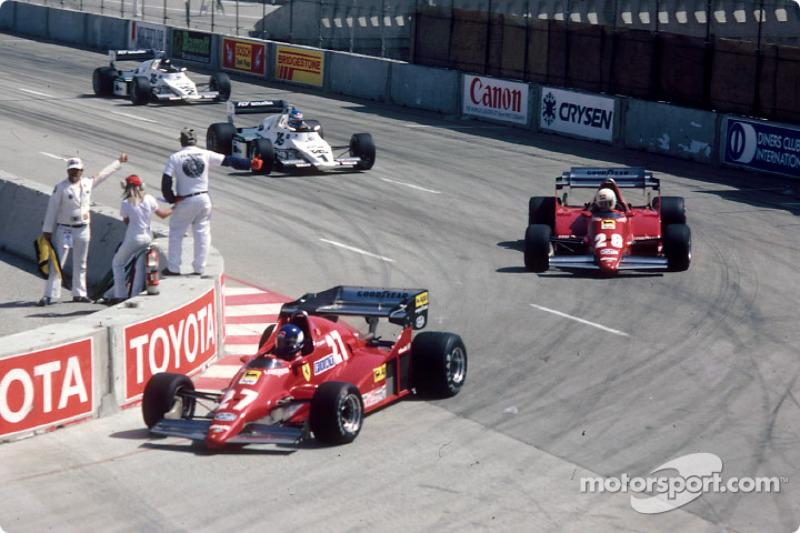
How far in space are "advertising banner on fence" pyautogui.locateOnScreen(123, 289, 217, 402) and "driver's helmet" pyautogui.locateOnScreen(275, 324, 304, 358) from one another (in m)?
1.50

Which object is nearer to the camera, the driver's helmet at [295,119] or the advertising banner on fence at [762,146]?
the driver's helmet at [295,119]

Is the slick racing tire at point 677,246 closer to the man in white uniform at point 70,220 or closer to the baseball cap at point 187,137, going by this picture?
the baseball cap at point 187,137

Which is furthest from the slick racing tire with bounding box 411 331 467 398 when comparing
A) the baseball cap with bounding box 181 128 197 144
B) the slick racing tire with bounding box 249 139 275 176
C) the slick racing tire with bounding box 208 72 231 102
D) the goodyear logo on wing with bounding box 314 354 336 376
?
the slick racing tire with bounding box 208 72 231 102

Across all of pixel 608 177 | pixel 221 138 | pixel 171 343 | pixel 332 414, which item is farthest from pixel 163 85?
pixel 332 414

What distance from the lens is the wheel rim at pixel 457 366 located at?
494 inches

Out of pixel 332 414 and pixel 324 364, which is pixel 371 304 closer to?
pixel 324 364

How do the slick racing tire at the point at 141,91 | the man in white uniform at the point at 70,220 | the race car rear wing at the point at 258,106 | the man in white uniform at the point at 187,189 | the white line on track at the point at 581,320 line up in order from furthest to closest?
the slick racing tire at the point at 141,91 → the race car rear wing at the point at 258,106 → the man in white uniform at the point at 70,220 → the white line on track at the point at 581,320 → the man in white uniform at the point at 187,189

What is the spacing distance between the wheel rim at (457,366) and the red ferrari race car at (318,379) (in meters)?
0.01

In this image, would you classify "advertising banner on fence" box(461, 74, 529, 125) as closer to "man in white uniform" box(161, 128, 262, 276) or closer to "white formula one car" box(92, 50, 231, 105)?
"white formula one car" box(92, 50, 231, 105)

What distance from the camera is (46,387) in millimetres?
11000

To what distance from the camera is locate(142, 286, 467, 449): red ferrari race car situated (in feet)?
35.2

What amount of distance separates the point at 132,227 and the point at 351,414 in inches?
219

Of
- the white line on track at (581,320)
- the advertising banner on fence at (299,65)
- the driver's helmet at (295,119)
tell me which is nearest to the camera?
the white line on track at (581,320)
